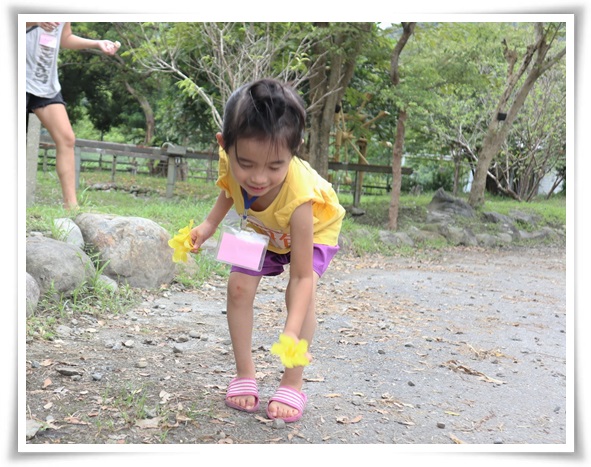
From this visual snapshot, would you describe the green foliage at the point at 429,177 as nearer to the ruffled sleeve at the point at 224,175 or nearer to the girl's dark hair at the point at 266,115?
the ruffled sleeve at the point at 224,175

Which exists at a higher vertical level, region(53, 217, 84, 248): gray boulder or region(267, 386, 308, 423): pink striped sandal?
region(53, 217, 84, 248): gray boulder

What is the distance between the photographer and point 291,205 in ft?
6.79

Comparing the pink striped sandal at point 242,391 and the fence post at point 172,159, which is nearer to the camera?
the pink striped sandal at point 242,391

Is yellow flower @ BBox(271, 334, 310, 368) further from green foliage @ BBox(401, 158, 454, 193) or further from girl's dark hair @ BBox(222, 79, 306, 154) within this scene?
green foliage @ BBox(401, 158, 454, 193)

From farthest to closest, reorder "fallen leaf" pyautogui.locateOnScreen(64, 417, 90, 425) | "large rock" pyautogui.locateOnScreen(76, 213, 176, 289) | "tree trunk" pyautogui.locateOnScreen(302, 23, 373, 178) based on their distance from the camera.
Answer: "tree trunk" pyautogui.locateOnScreen(302, 23, 373, 178) < "large rock" pyautogui.locateOnScreen(76, 213, 176, 289) < "fallen leaf" pyautogui.locateOnScreen(64, 417, 90, 425)

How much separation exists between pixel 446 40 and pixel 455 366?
22.5 feet

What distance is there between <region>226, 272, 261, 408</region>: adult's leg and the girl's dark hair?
1.68 feet

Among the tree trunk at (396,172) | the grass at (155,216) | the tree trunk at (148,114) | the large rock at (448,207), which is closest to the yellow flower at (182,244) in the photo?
the grass at (155,216)

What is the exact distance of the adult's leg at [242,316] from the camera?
2271mm

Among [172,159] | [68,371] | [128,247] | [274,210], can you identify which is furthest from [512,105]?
[68,371]

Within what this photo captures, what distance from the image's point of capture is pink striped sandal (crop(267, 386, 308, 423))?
2250 mm

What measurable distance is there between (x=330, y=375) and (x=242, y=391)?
61 centimetres

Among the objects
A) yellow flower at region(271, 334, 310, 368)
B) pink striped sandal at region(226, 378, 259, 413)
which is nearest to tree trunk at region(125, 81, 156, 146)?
pink striped sandal at region(226, 378, 259, 413)

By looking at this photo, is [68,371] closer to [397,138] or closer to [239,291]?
[239,291]
